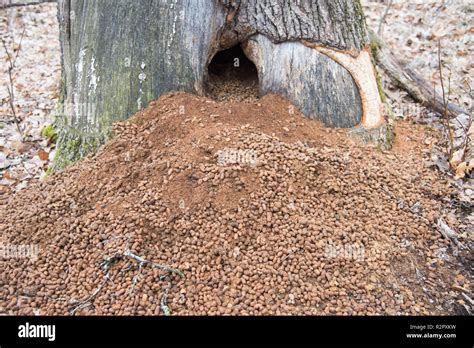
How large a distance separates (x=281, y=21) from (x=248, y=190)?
152 centimetres

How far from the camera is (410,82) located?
4.71 m

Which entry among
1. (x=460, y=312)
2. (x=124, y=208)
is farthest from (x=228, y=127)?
(x=460, y=312)

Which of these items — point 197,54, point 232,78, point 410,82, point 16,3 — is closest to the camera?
point 197,54

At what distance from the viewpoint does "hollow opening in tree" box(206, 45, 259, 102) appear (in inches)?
148

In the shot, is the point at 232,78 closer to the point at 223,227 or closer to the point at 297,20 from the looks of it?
the point at 297,20

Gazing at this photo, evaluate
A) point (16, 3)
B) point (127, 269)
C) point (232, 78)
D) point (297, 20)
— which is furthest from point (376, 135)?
point (16, 3)

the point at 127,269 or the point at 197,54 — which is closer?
the point at 127,269

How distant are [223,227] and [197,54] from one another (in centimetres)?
150

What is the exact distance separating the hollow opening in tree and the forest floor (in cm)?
51

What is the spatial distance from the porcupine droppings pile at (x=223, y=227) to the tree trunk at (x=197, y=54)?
26 centimetres

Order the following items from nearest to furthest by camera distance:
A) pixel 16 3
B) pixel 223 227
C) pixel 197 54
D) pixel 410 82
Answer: pixel 223 227 → pixel 197 54 → pixel 410 82 → pixel 16 3

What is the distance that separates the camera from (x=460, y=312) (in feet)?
7.75

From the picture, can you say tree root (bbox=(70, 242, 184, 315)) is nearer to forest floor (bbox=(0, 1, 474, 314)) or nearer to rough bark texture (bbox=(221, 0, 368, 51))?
forest floor (bbox=(0, 1, 474, 314))

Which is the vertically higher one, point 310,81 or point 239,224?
point 310,81
